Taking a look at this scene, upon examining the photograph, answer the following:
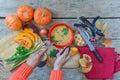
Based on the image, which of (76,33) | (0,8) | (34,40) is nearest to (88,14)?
(76,33)

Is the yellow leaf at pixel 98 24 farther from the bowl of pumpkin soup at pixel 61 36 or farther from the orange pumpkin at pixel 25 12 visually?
the orange pumpkin at pixel 25 12

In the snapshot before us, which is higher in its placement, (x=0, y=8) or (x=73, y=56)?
(x=0, y=8)

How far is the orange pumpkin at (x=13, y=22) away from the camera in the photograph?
902 mm

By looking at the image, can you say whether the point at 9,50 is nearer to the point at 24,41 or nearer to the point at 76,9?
the point at 24,41

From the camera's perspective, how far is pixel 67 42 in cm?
94

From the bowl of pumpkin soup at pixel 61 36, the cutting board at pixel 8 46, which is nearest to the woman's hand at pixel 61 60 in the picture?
the bowl of pumpkin soup at pixel 61 36

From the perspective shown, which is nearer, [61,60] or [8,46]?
[61,60]

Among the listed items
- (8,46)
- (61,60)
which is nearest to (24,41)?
(8,46)

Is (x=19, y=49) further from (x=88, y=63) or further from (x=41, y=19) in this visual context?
(x=88, y=63)

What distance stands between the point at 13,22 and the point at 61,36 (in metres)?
0.18

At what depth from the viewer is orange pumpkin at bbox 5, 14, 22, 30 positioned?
90cm

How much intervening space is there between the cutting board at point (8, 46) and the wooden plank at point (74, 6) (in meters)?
0.09

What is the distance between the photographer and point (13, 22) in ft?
2.96

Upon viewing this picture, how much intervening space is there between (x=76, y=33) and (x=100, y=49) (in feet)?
0.34
